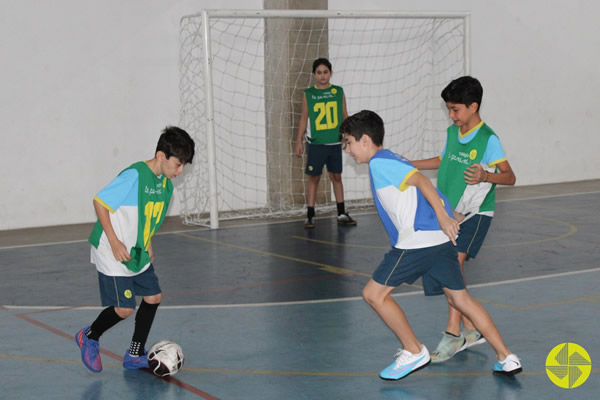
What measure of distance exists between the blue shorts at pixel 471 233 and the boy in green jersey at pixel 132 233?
161 cm

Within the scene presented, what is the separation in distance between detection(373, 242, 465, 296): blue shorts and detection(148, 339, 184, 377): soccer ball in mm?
1108

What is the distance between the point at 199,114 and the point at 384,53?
3114mm

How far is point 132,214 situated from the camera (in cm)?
A: 423

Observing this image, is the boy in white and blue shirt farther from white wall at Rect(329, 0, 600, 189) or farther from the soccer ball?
white wall at Rect(329, 0, 600, 189)

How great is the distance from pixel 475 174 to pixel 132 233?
1799 mm

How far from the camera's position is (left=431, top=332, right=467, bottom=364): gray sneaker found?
14.6ft

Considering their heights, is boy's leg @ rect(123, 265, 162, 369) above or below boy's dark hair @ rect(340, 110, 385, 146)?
below

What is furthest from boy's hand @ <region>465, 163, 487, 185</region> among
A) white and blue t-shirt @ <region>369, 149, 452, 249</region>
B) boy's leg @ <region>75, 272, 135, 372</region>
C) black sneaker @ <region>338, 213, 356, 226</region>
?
black sneaker @ <region>338, 213, 356, 226</region>

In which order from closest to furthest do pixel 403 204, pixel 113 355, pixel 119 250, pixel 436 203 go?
1. pixel 436 203
2. pixel 403 204
3. pixel 119 250
4. pixel 113 355

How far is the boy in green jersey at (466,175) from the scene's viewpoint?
4586mm

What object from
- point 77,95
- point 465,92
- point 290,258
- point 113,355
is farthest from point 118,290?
point 77,95

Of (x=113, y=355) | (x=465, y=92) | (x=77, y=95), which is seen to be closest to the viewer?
(x=465, y=92)

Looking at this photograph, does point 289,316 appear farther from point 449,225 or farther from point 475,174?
point 449,225

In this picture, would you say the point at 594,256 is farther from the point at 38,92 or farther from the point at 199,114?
the point at 38,92
